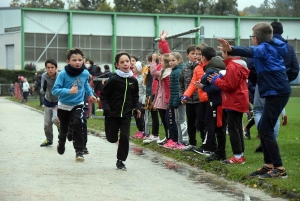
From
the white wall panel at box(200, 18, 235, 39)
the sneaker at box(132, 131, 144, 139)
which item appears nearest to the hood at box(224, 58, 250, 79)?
the sneaker at box(132, 131, 144, 139)

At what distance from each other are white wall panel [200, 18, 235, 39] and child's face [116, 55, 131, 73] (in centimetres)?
5817

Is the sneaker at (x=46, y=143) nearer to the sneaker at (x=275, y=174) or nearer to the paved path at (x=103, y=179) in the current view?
the paved path at (x=103, y=179)

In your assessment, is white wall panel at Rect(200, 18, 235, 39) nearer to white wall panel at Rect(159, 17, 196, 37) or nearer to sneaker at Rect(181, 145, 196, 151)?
white wall panel at Rect(159, 17, 196, 37)

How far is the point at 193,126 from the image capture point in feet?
44.8

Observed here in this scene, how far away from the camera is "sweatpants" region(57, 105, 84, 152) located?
12406 mm

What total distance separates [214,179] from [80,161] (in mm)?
A: 3029

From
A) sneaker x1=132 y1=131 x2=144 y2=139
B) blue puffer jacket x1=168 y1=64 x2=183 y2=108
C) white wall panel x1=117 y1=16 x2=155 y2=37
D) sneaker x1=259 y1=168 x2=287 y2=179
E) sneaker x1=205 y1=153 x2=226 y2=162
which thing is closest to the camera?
sneaker x1=259 y1=168 x2=287 y2=179

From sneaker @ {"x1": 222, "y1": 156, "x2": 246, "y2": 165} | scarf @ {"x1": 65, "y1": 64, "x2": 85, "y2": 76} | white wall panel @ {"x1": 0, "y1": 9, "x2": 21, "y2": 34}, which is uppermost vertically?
white wall panel @ {"x1": 0, "y1": 9, "x2": 21, "y2": 34}

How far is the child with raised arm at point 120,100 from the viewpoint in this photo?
11594 millimetres

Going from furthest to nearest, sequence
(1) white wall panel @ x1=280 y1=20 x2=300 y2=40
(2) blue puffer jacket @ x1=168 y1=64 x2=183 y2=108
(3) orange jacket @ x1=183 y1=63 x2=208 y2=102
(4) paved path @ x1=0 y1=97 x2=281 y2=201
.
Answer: (1) white wall panel @ x1=280 y1=20 x2=300 y2=40, (2) blue puffer jacket @ x1=168 y1=64 x2=183 y2=108, (3) orange jacket @ x1=183 y1=63 x2=208 y2=102, (4) paved path @ x1=0 y1=97 x2=281 y2=201

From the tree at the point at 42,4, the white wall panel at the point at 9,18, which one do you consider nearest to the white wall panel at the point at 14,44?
the white wall panel at the point at 9,18

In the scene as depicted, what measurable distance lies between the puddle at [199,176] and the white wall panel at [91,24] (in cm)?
5621

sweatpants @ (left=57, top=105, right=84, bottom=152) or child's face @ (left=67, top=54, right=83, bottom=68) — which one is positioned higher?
child's face @ (left=67, top=54, right=83, bottom=68)

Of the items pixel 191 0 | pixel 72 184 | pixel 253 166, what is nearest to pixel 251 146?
pixel 253 166
